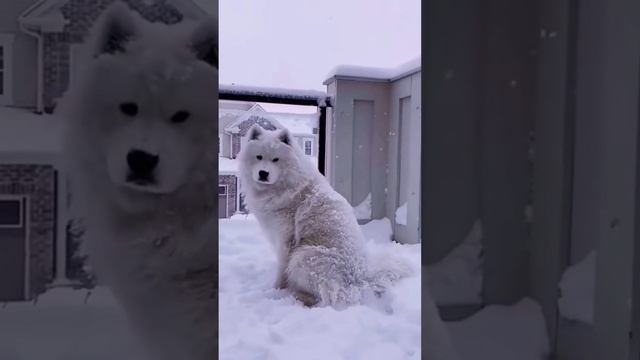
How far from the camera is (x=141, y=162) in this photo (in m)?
0.74

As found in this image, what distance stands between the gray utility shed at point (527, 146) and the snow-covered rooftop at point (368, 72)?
10.0ft

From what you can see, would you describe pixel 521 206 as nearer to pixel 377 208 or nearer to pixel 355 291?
pixel 355 291

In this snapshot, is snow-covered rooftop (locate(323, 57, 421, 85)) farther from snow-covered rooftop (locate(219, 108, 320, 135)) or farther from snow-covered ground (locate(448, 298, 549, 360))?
snow-covered ground (locate(448, 298, 549, 360))

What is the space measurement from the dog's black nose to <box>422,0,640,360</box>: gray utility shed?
517mm

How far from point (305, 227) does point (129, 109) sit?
185cm

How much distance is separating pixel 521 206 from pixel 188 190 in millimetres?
654

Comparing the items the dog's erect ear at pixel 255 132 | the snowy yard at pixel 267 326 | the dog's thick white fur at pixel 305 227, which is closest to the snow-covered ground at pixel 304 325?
the snowy yard at pixel 267 326

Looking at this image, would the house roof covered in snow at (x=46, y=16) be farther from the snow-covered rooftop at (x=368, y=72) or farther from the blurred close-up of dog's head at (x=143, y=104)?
the snow-covered rooftop at (x=368, y=72)

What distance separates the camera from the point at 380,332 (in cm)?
184

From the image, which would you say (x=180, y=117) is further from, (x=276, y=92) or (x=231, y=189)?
(x=231, y=189)

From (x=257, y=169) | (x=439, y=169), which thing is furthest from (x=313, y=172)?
(x=439, y=169)

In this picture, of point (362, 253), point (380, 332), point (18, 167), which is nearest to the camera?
point (18, 167)

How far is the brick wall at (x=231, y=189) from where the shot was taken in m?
4.02

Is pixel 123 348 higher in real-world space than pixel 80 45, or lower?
lower
